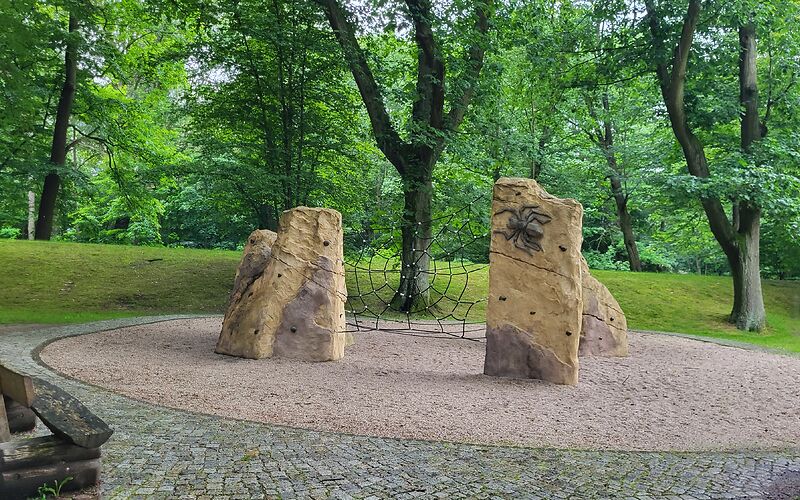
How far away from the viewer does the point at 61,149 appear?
19312 millimetres

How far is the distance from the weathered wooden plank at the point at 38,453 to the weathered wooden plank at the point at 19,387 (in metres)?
0.22

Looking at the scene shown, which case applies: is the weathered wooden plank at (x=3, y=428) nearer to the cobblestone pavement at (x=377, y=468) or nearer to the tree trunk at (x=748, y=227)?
the cobblestone pavement at (x=377, y=468)

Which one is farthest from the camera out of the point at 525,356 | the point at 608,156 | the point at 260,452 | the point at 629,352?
the point at 608,156

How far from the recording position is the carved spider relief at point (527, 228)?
8039 mm

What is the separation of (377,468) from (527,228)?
4619 millimetres

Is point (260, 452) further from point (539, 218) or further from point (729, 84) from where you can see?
point (729, 84)

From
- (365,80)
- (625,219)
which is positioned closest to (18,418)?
(365,80)

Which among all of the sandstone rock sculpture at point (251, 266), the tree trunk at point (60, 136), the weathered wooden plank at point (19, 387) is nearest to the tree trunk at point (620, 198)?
the sandstone rock sculpture at point (251, 266)

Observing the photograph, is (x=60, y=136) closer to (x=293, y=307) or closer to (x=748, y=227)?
(x=293, y=307)

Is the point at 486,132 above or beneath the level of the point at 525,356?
Result: above

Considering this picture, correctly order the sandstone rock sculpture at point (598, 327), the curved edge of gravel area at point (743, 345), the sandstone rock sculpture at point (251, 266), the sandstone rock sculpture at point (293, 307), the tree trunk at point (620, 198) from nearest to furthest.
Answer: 1. the sandstone rock sculpture at point (293, 307)
2. the sandstone rock sculpture at point (251, 266)
3. the sandstone rock sculpture at point (598, 327)
4. the curved edge of gravel area at point (743, 345)
5. the tree trunk at point (620, 198)

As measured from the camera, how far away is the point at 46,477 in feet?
10.5

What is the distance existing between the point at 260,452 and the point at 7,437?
1578 millimetres

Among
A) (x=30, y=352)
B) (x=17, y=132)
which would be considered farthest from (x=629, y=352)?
(x=17, y=132)
